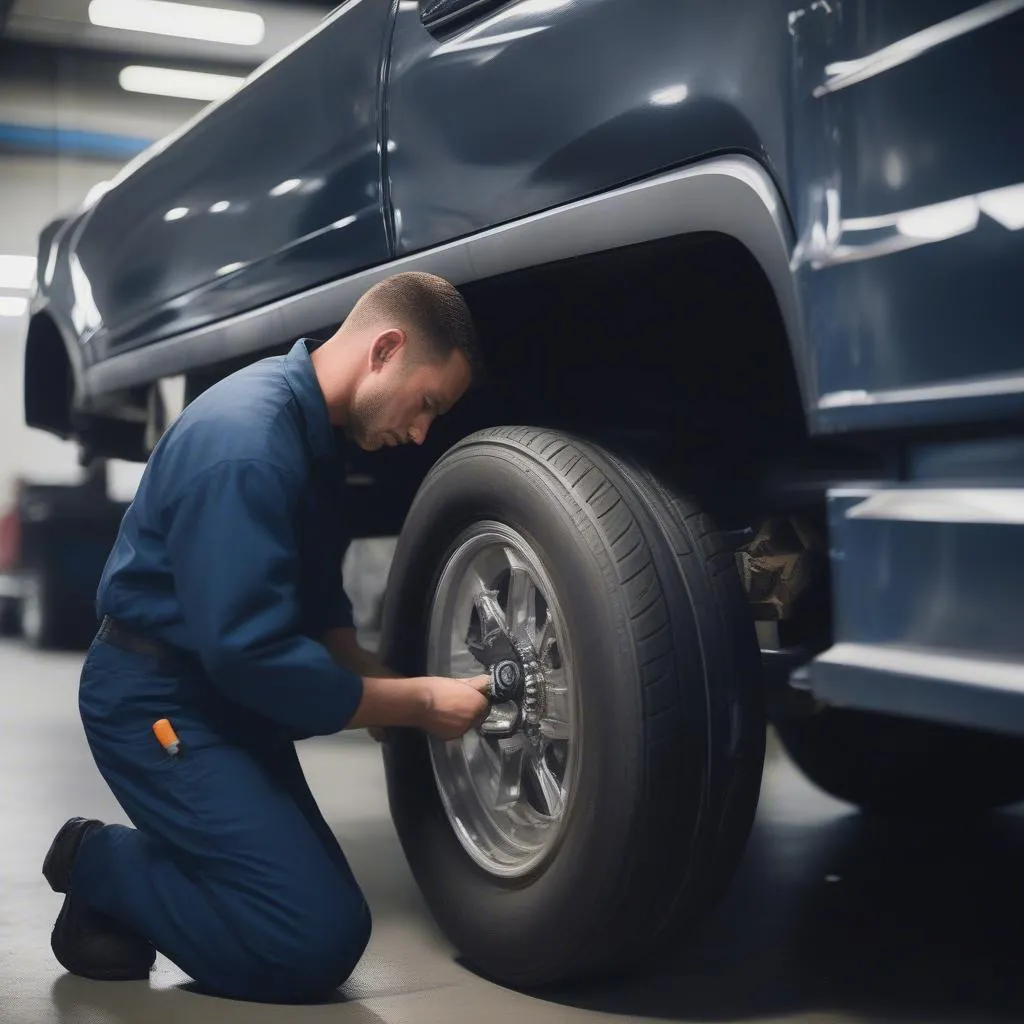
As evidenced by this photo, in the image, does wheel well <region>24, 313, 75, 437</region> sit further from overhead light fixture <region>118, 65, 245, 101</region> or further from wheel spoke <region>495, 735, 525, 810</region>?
overhead light fixture <region>118, 65, 245, 101</region>

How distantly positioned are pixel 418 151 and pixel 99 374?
1719 millimetres

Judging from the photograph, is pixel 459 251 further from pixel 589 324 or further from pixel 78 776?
pixel 78 776

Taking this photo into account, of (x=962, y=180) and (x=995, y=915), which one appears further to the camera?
(x=995, y=915)

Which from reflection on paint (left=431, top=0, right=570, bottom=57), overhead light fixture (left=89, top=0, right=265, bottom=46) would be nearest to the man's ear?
reflection on paint (left=431, top=0, right=570, bottom=57)

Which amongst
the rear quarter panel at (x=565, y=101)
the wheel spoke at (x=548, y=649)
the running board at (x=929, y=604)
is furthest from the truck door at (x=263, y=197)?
the running board at (x=929, y=604)

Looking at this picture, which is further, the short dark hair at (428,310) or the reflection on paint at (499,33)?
the short dark hair at (428,310)

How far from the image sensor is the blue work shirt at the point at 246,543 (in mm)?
1854

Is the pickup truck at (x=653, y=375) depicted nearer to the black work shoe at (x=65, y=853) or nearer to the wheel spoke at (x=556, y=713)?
the wheel spoke at (x=556, y=713)

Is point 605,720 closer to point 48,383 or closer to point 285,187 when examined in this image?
point 285,187

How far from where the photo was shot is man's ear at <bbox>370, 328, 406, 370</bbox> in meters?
2.02

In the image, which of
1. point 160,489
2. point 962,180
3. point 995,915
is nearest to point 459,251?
point 160,489

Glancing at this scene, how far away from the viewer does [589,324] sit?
2211 mm

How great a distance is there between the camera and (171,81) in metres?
10.2

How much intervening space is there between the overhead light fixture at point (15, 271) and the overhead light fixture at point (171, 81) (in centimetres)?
154
